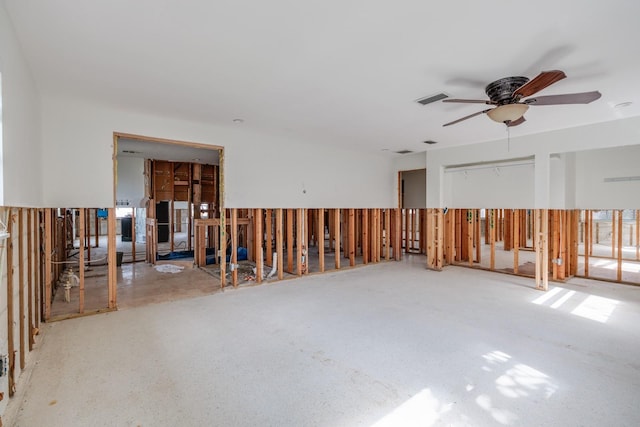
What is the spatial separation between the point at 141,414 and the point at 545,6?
3584 millimetres

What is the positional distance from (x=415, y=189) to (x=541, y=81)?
6600 mm

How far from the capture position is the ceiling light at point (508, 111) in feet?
9.14

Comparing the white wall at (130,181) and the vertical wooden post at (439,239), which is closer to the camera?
the vertical wooden post at (439,239)

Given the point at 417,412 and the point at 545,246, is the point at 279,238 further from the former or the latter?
the point at 545,246

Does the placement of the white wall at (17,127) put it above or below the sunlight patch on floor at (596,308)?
above

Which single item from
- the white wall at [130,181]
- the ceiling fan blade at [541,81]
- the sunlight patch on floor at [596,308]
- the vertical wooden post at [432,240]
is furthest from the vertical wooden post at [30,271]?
the vertical wooden post at [432,240]

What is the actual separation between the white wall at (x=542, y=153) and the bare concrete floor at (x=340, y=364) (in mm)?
1920

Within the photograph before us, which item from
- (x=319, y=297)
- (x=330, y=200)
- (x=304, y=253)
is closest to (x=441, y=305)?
(x=319, y=297)

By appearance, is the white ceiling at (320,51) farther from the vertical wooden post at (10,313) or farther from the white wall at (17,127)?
the vertical wooden post at (10,313)

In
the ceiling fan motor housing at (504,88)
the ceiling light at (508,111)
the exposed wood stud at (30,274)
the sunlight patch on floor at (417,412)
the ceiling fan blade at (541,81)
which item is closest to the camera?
the sunlight patch on floor at (417,412)

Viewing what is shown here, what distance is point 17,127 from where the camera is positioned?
7.59 feet

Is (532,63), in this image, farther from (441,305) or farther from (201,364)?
(201,364)

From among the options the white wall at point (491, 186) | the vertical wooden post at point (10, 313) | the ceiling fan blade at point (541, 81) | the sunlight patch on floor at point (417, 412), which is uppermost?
the ceiling fan blade at point (541, 81)

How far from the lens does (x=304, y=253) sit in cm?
572
